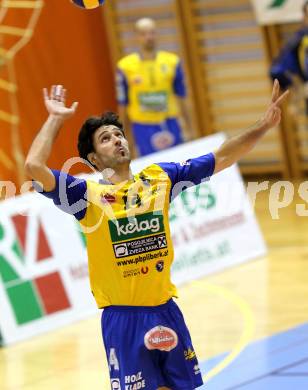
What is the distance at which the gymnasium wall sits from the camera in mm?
15742

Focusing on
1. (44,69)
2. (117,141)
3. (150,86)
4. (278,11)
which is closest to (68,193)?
(117,141)

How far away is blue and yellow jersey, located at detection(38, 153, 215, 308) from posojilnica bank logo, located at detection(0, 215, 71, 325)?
433 cm

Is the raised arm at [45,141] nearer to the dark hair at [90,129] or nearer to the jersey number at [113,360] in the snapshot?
the dark hair at [90,129]

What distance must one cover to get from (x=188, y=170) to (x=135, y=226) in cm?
48

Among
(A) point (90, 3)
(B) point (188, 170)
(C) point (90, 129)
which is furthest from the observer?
(A) point (90, 3)

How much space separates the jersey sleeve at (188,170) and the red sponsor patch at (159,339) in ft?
2.55

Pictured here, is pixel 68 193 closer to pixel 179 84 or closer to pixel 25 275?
pixel 25 275

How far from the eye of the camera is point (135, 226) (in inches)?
231

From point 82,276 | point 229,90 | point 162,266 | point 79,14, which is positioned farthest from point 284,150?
point 162,266

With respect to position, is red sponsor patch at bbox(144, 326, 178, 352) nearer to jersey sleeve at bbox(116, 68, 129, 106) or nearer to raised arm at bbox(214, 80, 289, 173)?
raised arm at bbox(214, 80, 289, 173)

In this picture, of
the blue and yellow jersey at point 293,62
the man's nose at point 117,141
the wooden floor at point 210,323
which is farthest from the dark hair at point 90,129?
the blue and yellow jersey at point 293,62

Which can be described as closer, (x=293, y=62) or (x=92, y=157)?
(x=92, y=157)

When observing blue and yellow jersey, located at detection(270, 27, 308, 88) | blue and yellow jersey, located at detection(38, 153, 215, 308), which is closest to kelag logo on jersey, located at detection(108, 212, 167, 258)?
blue and yellow jersey, located at detection(38, 153, 215, 308)

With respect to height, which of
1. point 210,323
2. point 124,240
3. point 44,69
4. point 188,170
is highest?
point 44,69
